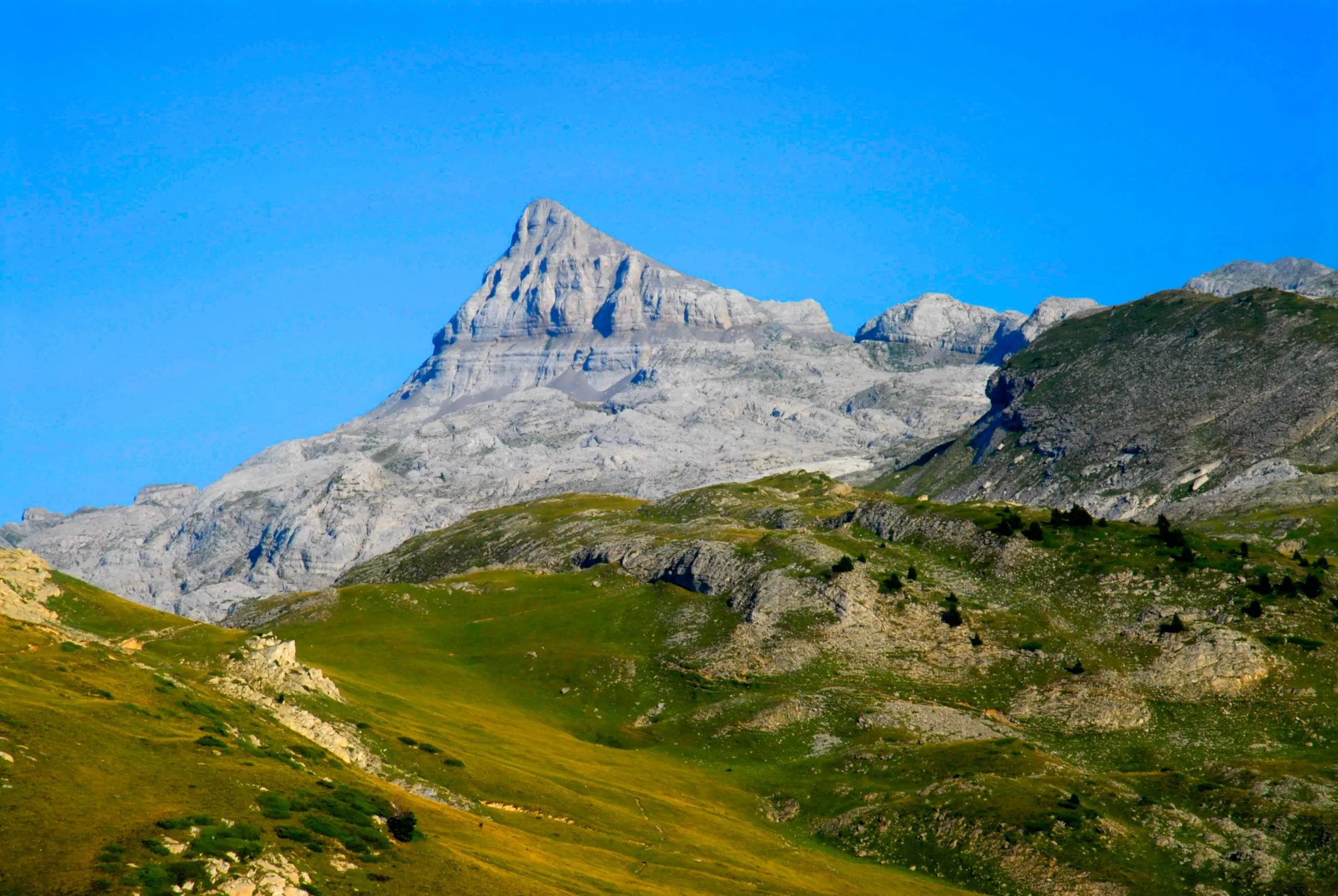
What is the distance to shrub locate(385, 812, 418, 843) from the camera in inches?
1828

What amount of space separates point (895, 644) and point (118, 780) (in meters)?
95.1

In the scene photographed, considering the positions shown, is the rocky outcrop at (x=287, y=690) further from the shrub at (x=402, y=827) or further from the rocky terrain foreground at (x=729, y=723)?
the shrub at (x=402, y=827)

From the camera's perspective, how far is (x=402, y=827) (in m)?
46.7

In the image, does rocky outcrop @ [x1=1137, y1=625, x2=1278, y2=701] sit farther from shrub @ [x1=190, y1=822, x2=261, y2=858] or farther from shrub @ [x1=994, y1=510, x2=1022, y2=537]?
shrub @ [x1=190, y1=822, x2=261, y2=858]

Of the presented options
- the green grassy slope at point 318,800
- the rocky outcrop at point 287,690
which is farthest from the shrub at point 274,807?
the rocky outcrop at point 287,690

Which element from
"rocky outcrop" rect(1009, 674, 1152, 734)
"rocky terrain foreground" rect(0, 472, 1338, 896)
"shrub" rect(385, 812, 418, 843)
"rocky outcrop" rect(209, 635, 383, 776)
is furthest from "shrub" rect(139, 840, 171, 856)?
"rocky outcrop" rect(1009, 674, 1152, 734)

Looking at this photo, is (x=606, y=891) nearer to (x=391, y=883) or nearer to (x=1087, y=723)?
(x=391, y=883)

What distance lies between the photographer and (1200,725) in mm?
102812

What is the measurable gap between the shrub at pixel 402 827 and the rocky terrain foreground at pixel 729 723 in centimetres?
11

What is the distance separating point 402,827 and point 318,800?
359 cm

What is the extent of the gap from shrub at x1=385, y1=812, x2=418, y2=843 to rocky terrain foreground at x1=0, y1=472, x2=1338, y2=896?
0.35 feet

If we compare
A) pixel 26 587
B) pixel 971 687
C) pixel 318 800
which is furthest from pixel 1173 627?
pixel 26 587

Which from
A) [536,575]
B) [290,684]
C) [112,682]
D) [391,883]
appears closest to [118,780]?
[391,883]

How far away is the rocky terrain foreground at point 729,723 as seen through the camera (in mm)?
44844
